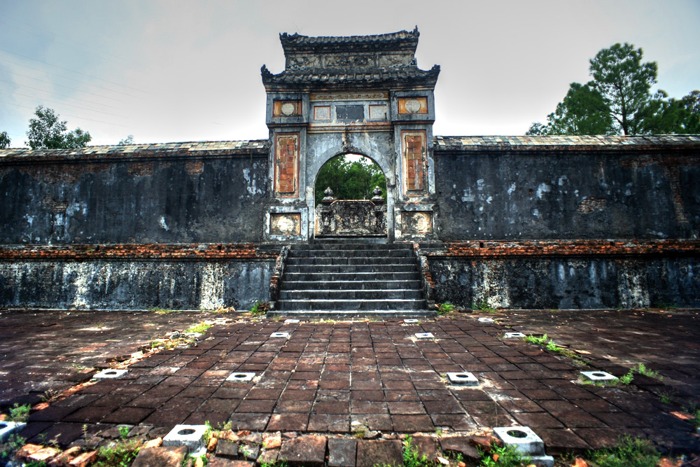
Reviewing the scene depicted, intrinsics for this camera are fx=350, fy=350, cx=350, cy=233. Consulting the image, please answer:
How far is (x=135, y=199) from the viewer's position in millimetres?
9234

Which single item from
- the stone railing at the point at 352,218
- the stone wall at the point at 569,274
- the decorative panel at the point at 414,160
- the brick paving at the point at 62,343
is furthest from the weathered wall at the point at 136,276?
the stone railing at the point at 352,218

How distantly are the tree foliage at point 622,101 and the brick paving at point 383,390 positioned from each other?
16687 millimetres

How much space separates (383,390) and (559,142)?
890 cm

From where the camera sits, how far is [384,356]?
4.13 metres

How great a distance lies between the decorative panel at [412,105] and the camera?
9.47m

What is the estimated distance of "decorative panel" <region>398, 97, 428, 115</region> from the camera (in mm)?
9469

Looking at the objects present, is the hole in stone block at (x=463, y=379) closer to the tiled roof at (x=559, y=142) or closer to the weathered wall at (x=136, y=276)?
the weathered wall at (x=136, y=276)

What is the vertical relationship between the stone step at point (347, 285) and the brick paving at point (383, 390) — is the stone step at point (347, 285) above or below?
above

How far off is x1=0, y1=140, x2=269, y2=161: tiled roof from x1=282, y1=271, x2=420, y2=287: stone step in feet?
11.8

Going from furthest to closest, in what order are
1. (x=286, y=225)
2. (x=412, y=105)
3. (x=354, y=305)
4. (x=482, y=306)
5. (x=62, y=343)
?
(x=412, y=105) < (x=286, y=225) < (x=482, y=306) < (x=354, y=305) < (x=62, y=343)

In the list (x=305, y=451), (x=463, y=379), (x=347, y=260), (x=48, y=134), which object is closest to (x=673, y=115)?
(x=347, y=260)

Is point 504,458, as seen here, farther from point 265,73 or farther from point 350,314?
point 265,73

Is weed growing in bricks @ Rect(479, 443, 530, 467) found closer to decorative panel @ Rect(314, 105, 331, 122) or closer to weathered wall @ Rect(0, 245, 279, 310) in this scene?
weathered wall @ Rect(0, 245, 279, 310)

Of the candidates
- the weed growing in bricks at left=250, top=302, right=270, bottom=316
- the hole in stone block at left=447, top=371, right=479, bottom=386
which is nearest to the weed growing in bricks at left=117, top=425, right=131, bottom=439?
the hole in stone block at left=447, top=371, right=479, bottom=386
